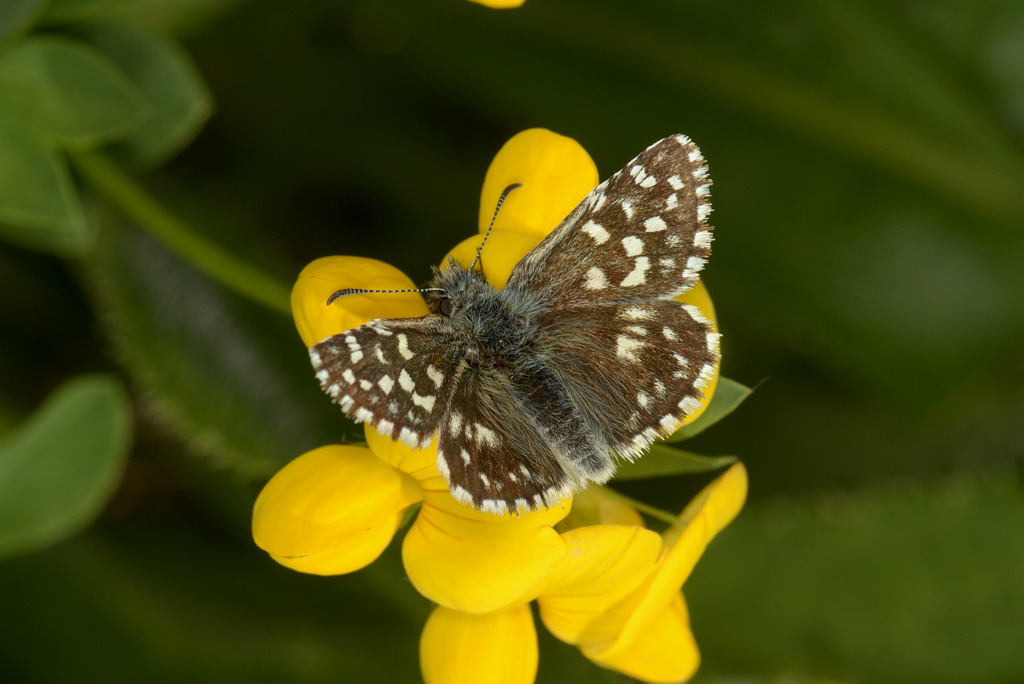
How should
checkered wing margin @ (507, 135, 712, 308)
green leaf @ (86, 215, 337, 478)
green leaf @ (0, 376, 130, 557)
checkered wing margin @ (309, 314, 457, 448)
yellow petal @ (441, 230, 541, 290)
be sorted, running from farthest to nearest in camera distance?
green leaf @ (86, 215, 337, 478), green leaf @ (0, 376, 130, 557), yellow petal @ (441, 230, 541, 290), checkered wing margin @ (507, 135, 712, 308), checkered wing margin @ (309, 314, 457, 448)

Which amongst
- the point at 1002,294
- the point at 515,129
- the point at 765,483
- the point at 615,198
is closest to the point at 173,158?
the point at 515,129

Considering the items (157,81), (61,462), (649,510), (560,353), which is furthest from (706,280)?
(61,462)

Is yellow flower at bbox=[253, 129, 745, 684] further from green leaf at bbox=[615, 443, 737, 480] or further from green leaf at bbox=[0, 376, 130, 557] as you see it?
green leaf at bbox=[0, 376, 130, 557]

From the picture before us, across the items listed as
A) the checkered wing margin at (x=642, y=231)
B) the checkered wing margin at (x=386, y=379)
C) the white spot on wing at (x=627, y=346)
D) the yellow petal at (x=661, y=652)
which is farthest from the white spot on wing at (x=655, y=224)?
the yellow petal at (x=661, y=652)

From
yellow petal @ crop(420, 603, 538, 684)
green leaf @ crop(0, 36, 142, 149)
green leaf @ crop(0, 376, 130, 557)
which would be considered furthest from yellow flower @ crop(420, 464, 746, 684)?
green leaf @ crop(0, 36, 142, 149)

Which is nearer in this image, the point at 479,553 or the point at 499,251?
the point at 479,553

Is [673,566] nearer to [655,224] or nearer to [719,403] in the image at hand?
[719,403]
